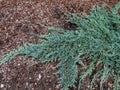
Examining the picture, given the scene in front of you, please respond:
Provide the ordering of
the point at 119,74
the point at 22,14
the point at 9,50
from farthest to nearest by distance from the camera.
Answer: the point at 22,14 < the point at 9,50 < the point at 119,74

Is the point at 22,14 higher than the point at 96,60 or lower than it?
higher

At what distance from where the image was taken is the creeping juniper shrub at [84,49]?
8.72 ft

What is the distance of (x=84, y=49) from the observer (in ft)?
9.03

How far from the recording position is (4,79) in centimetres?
274

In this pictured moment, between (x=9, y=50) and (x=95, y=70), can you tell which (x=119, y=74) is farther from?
(x=9, y=50)

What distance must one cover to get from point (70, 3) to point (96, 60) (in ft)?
2.54

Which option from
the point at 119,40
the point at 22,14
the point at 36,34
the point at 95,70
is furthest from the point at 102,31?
the point at 22,14

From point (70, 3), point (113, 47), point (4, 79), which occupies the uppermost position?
point (70, 3)

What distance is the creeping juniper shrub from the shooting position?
2658 millimetres

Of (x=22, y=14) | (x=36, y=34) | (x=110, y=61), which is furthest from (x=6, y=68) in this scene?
(x=110, y=61)

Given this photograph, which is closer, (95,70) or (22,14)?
(95,70)

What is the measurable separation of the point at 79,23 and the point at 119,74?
23.3 inches

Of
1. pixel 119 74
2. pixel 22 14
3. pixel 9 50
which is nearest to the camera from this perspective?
pixel 119 74

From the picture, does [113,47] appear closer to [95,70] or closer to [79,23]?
[95,70]
